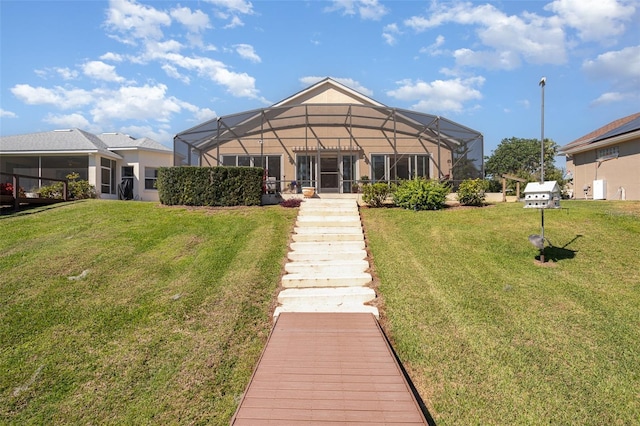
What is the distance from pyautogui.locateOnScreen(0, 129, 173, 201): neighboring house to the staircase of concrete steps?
14436 mm

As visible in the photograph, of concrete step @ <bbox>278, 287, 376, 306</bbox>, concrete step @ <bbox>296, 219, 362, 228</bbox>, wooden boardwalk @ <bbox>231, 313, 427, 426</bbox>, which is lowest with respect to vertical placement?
wooden boardwalk @ <bbox>231, 313, 427, 426</bbox>

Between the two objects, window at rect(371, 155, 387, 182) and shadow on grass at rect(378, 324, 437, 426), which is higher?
window at rect(371, 155, 387, 182)

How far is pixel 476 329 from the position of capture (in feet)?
17.7

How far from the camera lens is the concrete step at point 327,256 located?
8.34 m

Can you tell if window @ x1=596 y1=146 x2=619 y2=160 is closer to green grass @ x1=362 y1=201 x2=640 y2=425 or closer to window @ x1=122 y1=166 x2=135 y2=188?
green grass @ x1=362 y1=201 x2=640 y2=425

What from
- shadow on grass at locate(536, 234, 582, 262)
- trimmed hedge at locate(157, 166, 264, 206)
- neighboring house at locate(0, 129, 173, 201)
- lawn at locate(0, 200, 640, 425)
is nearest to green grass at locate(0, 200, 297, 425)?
lawn at locate(0, 200, 640, 425)

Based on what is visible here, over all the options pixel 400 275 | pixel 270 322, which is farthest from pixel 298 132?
pixel 270 322

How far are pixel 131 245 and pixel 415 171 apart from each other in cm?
1357

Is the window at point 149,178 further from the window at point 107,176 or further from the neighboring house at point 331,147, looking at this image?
the neighboring house at point 331,147

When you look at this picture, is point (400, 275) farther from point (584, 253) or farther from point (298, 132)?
point (298, 132)

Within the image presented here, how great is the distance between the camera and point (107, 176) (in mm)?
21078

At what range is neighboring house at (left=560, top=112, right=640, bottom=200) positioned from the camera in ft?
54.4

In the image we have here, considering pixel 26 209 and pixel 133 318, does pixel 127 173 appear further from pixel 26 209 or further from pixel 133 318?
pixel 133 318

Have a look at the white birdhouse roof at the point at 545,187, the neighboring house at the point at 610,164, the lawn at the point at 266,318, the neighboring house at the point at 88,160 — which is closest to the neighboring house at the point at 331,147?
the neighboring house at the point at 88,160
